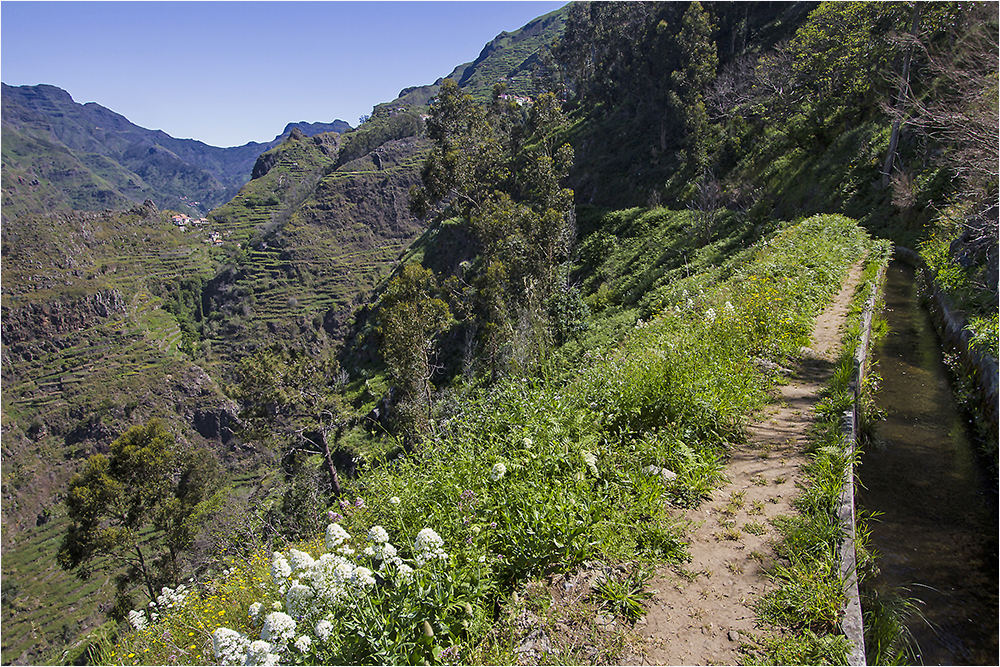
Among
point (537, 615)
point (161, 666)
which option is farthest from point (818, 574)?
point (161, 666)

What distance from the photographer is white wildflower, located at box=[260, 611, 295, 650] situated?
2330 millimetres

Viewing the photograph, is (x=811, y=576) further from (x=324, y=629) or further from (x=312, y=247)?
(x=312, y=247)

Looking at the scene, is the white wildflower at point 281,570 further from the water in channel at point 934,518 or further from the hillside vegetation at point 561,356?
the water in channel at point 934,518

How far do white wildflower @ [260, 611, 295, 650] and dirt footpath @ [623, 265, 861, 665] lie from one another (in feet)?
5.96

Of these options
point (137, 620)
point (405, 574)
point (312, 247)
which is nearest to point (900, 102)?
point (405, 574)

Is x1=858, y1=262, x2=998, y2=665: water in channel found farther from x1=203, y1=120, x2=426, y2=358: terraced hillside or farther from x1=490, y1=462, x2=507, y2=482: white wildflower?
x1=203, y1=120, x2=426, y2=358: terraced hillside

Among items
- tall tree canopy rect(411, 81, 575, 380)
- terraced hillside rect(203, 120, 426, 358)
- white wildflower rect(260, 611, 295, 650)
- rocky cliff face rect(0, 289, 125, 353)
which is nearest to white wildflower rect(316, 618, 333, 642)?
white wildflower rect(260, 611, 295, 650)

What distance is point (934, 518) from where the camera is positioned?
406 cm

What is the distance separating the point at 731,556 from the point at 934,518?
2.16 m

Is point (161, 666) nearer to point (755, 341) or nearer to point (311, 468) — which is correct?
point (755, 341)

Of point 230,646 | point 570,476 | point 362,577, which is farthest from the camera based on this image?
point 570,476

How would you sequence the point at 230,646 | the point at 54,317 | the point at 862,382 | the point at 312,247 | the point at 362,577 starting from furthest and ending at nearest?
the point at 312,247, the point at 54,317, the point at 862,382, the point at 362,577, the point at 230,646

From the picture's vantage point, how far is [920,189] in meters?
15.0

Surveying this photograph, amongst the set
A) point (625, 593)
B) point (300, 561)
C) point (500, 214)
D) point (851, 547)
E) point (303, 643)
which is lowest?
point (851, 547)
